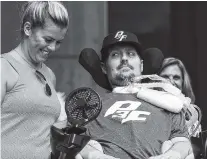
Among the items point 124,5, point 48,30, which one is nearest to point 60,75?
point 124,5

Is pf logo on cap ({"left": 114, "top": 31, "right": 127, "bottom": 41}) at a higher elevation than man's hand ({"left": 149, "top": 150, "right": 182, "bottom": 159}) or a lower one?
higher

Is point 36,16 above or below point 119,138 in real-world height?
above

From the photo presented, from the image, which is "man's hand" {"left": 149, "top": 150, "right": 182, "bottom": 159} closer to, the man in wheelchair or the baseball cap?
the man in wheelchair

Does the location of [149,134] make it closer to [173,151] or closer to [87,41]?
[173,151]

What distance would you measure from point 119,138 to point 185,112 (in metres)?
0.51

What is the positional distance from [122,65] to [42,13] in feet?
2.11

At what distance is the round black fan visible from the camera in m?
2.39

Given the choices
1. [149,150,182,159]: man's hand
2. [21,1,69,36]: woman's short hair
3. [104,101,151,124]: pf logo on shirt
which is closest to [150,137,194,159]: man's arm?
[149,150,182,159]: man's hand

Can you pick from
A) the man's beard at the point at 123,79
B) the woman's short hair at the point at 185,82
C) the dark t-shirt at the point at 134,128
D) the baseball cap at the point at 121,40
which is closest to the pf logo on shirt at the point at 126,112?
the dark t-shirt at the point at 134,128

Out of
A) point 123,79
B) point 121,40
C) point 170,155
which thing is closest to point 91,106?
point 170,155

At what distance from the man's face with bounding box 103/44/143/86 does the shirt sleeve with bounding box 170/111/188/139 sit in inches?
13.9

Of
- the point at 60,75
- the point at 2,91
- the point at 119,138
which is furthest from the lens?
the point at 60,75

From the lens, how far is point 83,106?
7.89 ft

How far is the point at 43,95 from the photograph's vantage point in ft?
8.53
